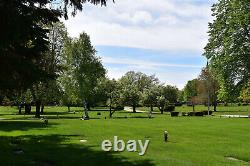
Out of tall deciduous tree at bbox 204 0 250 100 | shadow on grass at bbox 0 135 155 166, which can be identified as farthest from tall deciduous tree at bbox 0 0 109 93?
tall deciduous tree at bbox 204 0 250 100

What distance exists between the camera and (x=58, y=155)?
18734mm

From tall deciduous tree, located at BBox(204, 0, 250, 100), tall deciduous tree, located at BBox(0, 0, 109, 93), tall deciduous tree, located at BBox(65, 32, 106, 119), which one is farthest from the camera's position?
tall deciduous tree, located at BBox(65, 32, 106, 119)

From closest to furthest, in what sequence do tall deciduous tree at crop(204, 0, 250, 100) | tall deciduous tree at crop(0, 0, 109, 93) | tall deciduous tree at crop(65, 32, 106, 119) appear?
1. tall deciduous tree at crop(0, 0, 109, 93)
2. tall deciduous tree at crop(204, 0, 250, 100)
3. tall deciduous tree at crop(65, 32, 106, 119)

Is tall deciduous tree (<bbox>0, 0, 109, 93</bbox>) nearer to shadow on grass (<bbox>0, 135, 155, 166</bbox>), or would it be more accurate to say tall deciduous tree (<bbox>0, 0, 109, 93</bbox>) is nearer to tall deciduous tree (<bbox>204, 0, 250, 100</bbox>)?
shadow on grass (<bbox>0, 135, 155, 166</bbox>)

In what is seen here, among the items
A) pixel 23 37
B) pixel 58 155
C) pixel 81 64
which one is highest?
pixel 81 64

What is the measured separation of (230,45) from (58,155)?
33.7 meters

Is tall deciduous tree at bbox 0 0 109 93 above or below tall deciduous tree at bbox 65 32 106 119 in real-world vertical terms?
below

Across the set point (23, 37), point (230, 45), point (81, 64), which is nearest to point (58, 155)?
point (23, 37)

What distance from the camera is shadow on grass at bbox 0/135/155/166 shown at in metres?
16.7

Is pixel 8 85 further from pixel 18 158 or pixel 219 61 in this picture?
pixel 219 61

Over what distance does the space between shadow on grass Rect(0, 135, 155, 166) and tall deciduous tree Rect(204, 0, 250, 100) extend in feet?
96.7

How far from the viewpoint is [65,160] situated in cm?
1744

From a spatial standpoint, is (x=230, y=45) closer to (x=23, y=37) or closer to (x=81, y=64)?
(x=81, y=64)

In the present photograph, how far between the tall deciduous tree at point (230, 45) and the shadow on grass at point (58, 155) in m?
29.5
